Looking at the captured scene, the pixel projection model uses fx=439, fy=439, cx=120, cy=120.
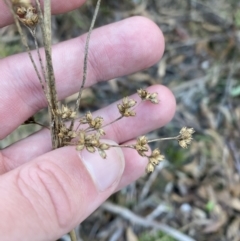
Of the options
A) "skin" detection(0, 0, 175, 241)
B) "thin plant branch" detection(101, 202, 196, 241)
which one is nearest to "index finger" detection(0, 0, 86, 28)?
"skin" detection(0, 0, 175, 241)

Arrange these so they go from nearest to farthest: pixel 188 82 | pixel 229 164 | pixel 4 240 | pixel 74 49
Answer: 1. pixel 4 240
2. pixel 74 49
3. pixel 229 164
4. pixel 188 82

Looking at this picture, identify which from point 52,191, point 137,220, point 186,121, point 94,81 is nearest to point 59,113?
point 52,191

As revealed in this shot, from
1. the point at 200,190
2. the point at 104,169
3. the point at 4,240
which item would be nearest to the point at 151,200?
the point at 200,190

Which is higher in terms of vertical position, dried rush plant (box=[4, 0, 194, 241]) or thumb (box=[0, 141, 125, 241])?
dried rush plant (box=[4, 0, 194, 241])

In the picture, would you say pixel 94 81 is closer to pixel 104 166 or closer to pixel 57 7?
pixel 57 7

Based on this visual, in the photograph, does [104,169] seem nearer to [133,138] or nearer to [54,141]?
[54,141]

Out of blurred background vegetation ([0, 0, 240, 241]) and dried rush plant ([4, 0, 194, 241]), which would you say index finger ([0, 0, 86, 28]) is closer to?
dried rush plant ([4, 0, 194, 241])

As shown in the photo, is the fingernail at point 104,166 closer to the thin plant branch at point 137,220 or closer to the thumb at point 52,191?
the thumb at point 52,191
